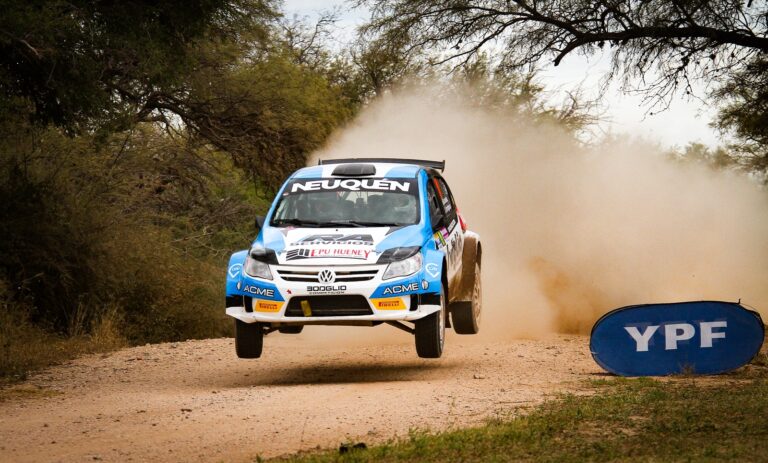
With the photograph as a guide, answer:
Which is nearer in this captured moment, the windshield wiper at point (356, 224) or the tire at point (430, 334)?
the tire at point (430, 334)

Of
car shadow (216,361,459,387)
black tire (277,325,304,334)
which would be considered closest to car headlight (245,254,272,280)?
black tire (277,325,304,334)

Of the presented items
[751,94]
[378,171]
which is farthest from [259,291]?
[751,94]

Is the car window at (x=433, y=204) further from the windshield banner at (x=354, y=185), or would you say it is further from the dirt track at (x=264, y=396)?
the dirt track at (x=264, y=396)

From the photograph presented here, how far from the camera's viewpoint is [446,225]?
1455 cm

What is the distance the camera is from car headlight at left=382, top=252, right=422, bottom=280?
12438 millimetres

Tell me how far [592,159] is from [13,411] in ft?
59.6

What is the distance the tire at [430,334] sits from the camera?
12797mm

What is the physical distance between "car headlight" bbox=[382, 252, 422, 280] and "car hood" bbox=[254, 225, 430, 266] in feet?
0.57

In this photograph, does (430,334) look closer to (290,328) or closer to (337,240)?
(337,240)

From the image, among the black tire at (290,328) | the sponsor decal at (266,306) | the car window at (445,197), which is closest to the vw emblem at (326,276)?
the sponsor decal at (266,306)

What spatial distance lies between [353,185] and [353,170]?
0.86 feet

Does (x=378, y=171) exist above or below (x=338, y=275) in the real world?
above

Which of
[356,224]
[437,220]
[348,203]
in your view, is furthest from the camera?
[437,220]

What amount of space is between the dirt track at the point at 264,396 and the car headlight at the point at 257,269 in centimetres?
114
